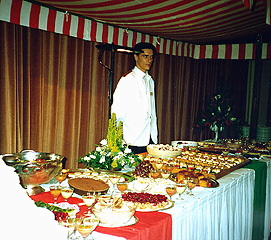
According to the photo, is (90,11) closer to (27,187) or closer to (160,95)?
(27,187)

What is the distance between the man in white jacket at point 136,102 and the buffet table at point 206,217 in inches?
43.8

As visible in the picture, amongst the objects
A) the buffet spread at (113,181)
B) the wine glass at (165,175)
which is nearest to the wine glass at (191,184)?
the buffet spread at (113,181)

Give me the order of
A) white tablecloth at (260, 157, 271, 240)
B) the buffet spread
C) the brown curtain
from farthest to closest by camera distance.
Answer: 1. the brown curtain
2. white tablecloth at (260, 157, 271, 240)
3. the buffet spread

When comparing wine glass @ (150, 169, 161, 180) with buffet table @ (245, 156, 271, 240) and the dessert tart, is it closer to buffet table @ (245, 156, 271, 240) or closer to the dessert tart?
the dessert tart

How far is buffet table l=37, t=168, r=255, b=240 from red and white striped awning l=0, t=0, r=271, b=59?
3.94 feet

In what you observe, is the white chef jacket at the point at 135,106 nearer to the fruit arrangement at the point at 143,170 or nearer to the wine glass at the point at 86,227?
the fruit arrangement at the point at 143,170

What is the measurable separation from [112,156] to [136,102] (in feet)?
3.89

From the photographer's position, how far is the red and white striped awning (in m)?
2.85

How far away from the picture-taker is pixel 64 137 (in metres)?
3.93

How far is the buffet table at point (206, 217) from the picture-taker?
1.32 meters

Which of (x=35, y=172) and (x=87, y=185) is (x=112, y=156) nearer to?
(x=87, y=185)

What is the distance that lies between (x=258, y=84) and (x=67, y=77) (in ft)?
8.37

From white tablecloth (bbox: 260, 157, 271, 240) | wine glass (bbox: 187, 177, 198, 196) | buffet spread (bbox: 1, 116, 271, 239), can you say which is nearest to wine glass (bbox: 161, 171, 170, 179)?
buffet spread (bbox: 1, 116, 271, 239)

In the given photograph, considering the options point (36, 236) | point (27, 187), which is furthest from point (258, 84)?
point (36, 236)
